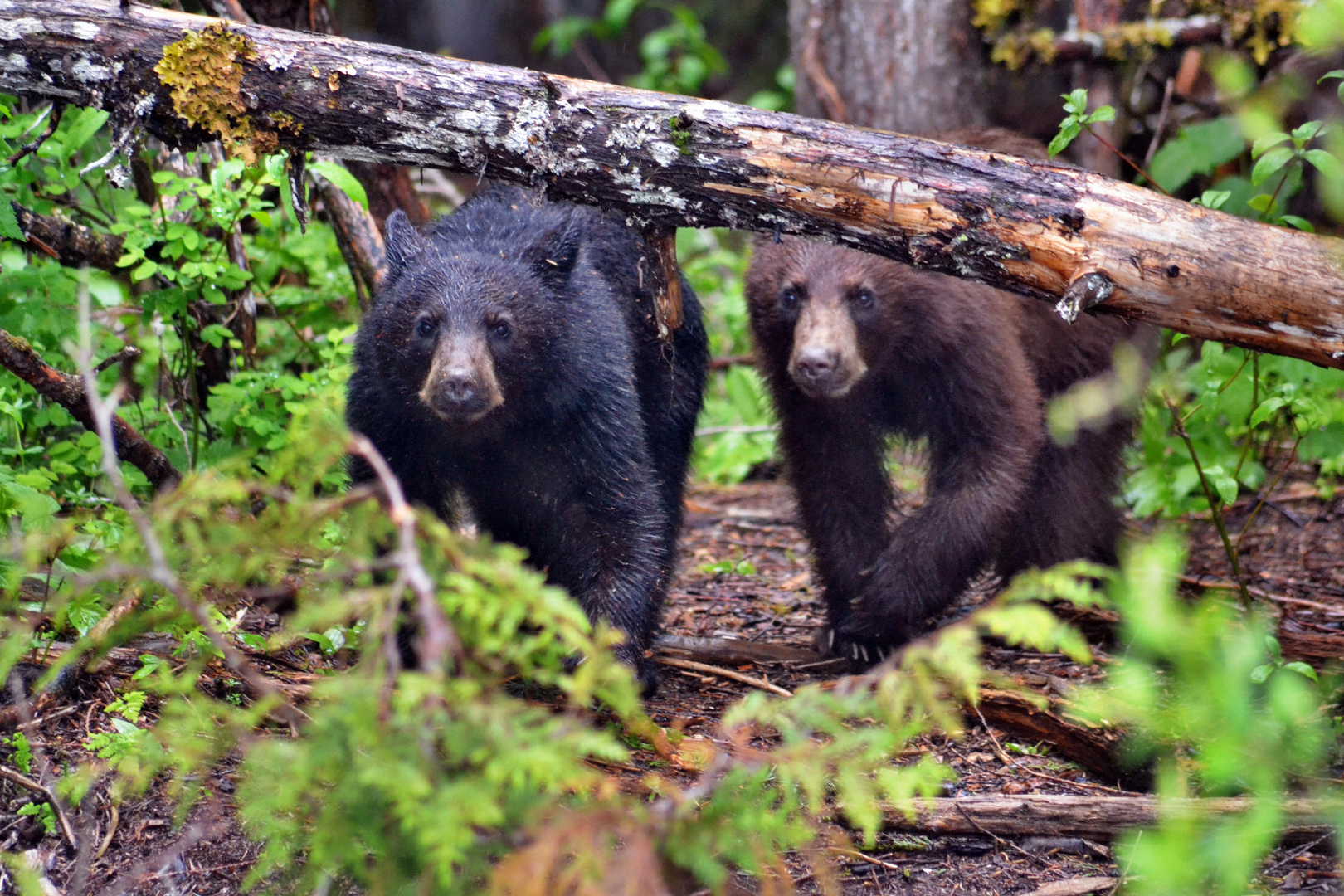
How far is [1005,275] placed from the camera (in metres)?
3.35

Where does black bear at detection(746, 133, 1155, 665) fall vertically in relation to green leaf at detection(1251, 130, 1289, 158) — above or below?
below

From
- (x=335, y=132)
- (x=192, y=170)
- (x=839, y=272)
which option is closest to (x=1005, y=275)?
(x=839, y=272)

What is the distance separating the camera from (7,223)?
11.6ft

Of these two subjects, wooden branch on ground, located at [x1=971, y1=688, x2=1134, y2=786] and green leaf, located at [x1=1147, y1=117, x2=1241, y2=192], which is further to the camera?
green leaf, located at [x1=1147, y1=117, x2=1241, y2=192]

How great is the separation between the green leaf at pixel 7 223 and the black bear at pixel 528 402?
1.10m

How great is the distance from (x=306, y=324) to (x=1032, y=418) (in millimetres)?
3397

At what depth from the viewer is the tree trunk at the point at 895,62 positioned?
700 cm

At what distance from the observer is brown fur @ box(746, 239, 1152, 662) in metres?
4.57

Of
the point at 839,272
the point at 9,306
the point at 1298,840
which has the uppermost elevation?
the point at 839,272

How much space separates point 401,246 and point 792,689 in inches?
86.1

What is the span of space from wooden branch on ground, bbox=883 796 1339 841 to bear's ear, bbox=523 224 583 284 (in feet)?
6.70

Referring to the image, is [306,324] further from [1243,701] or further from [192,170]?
[1243,701]

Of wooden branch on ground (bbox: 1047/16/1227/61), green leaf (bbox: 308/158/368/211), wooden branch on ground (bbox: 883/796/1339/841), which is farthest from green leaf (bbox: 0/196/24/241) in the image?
wooden branch on ground (bbox: 1047/16/1227/61)

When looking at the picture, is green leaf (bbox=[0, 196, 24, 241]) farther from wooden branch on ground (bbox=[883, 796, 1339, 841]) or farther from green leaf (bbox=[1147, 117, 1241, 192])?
green leaf (bbox=[1147, 117, 1241, 192])
